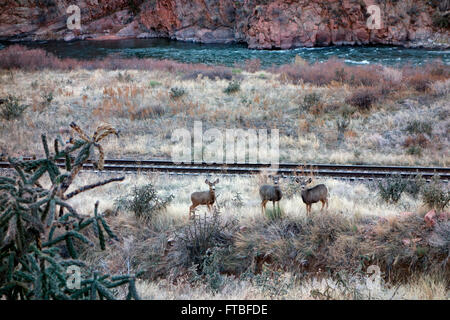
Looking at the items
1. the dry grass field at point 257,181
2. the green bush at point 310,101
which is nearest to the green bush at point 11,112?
the dry grass field at point 257,181

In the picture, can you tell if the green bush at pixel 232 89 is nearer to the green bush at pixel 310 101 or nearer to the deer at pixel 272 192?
the green bush at pixel 310 101

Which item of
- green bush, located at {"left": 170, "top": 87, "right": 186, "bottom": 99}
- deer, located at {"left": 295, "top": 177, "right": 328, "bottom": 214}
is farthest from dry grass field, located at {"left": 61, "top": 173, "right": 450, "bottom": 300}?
green bush, located at {"left": 170, "top": 87, "right": 186, "bottom": 99}

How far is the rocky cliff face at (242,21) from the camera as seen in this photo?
39938 millimetres

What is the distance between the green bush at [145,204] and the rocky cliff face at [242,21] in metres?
37.3

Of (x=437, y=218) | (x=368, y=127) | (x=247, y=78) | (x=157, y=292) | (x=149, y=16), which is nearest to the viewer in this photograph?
(x=157, y=292)

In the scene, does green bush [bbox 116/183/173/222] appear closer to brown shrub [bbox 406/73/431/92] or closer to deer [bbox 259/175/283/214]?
deer [bbox 259/175/283/214]

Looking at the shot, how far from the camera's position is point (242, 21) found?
47.7 m

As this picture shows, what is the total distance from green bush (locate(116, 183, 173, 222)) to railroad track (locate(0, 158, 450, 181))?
2.90 m

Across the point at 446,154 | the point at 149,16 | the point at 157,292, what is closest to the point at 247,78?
the point at 446,154

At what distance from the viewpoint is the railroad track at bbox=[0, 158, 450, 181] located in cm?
1006

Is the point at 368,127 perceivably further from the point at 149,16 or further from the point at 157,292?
the point at 149,16

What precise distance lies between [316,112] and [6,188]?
14.3 m

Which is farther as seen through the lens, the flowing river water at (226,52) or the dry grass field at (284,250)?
the flowing river water at (226,52)

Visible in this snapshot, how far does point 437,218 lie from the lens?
6242 mm
